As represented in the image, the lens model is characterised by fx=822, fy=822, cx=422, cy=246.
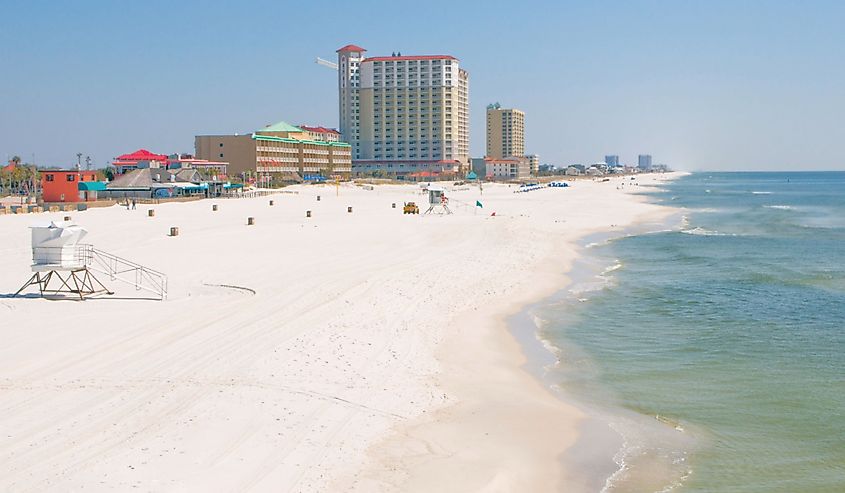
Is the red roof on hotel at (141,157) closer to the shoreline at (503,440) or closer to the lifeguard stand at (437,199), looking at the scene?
the lifeguard stand at (437,199)

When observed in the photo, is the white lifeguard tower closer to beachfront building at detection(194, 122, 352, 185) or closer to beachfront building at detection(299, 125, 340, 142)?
beachfront building at detection(194, 122, 352, 185)

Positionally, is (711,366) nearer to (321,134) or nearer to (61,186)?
(61,186)

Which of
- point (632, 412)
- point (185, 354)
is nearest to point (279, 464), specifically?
point (185, 354)

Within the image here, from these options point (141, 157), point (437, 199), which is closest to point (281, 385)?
point (437, 199)

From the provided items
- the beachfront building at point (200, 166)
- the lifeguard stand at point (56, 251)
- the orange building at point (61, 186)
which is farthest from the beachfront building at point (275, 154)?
the lifeguard stand at point (56, 251)

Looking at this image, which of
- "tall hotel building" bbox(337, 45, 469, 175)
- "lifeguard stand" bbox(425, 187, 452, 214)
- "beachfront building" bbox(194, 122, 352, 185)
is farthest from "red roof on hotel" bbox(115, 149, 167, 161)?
"tall hotel building" bbox(337, 45, 469, 175)
